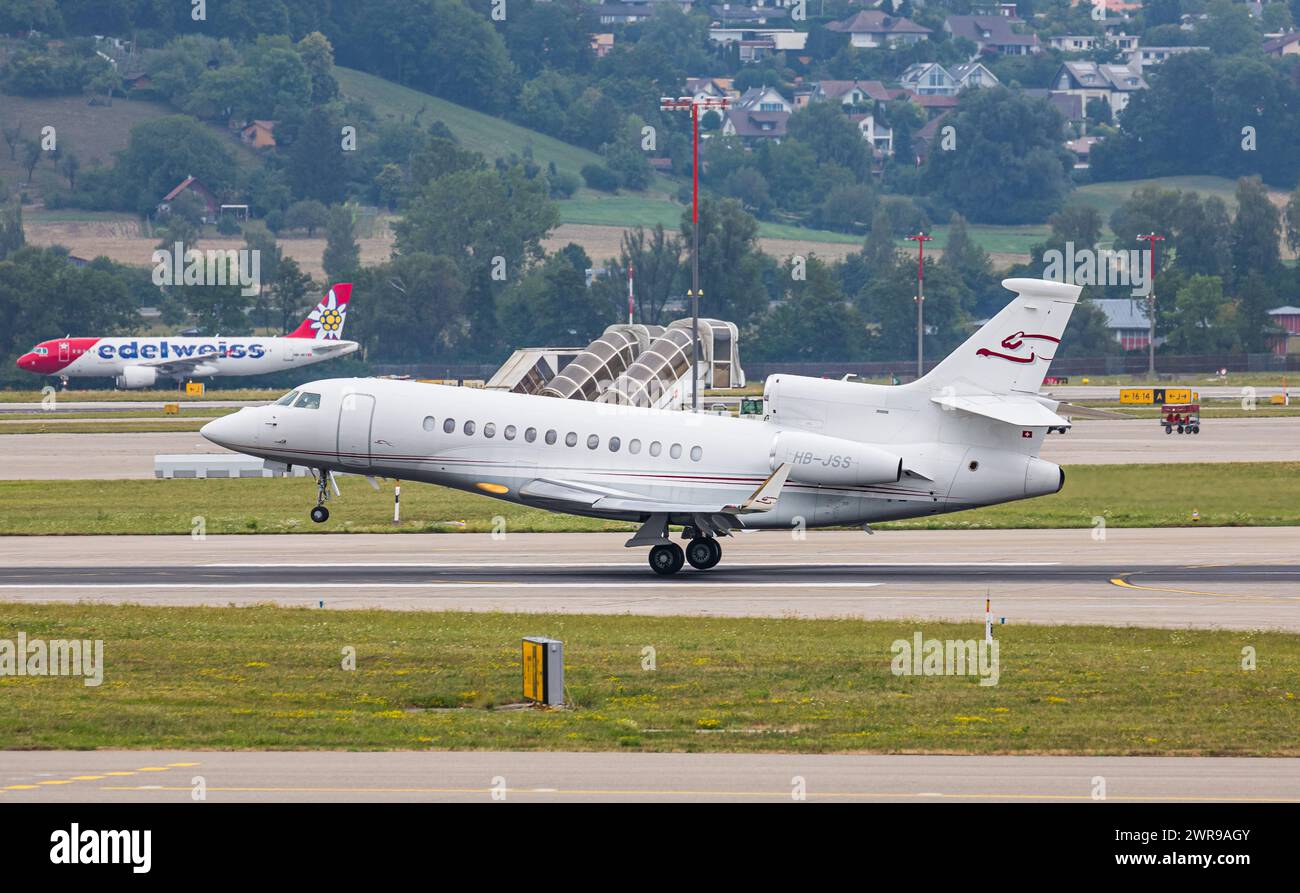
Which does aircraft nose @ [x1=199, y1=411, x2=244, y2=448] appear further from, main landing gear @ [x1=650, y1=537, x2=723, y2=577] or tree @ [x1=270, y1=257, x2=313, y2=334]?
tree @ [x1=270, y1=257, x2=313, y2=334]

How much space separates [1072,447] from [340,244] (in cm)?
12540

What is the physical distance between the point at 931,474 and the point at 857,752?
17.5 metres

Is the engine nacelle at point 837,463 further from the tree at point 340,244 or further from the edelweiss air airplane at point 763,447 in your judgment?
the tree at point 340,244

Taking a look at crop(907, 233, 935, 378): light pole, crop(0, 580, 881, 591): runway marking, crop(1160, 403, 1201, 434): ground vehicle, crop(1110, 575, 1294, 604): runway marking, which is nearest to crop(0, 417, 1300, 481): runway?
crop(1160, 403, 1201, 434): ground vehicle

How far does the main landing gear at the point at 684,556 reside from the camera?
3672 cm

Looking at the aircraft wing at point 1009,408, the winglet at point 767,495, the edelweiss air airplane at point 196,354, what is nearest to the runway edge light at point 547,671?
the winglet at point 767,495

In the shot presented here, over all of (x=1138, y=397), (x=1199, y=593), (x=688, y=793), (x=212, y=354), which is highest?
(x=212, y=354)

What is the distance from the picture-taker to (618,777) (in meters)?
17.8

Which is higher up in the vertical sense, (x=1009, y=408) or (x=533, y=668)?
(x=1009, y=408)

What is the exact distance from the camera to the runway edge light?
72.9 feet

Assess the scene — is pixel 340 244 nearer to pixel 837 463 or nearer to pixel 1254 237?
pixel 1254 237

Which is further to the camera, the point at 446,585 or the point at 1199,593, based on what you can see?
the point at 446,585

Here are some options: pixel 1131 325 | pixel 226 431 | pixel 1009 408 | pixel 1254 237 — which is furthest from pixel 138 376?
pixel 1254 237
